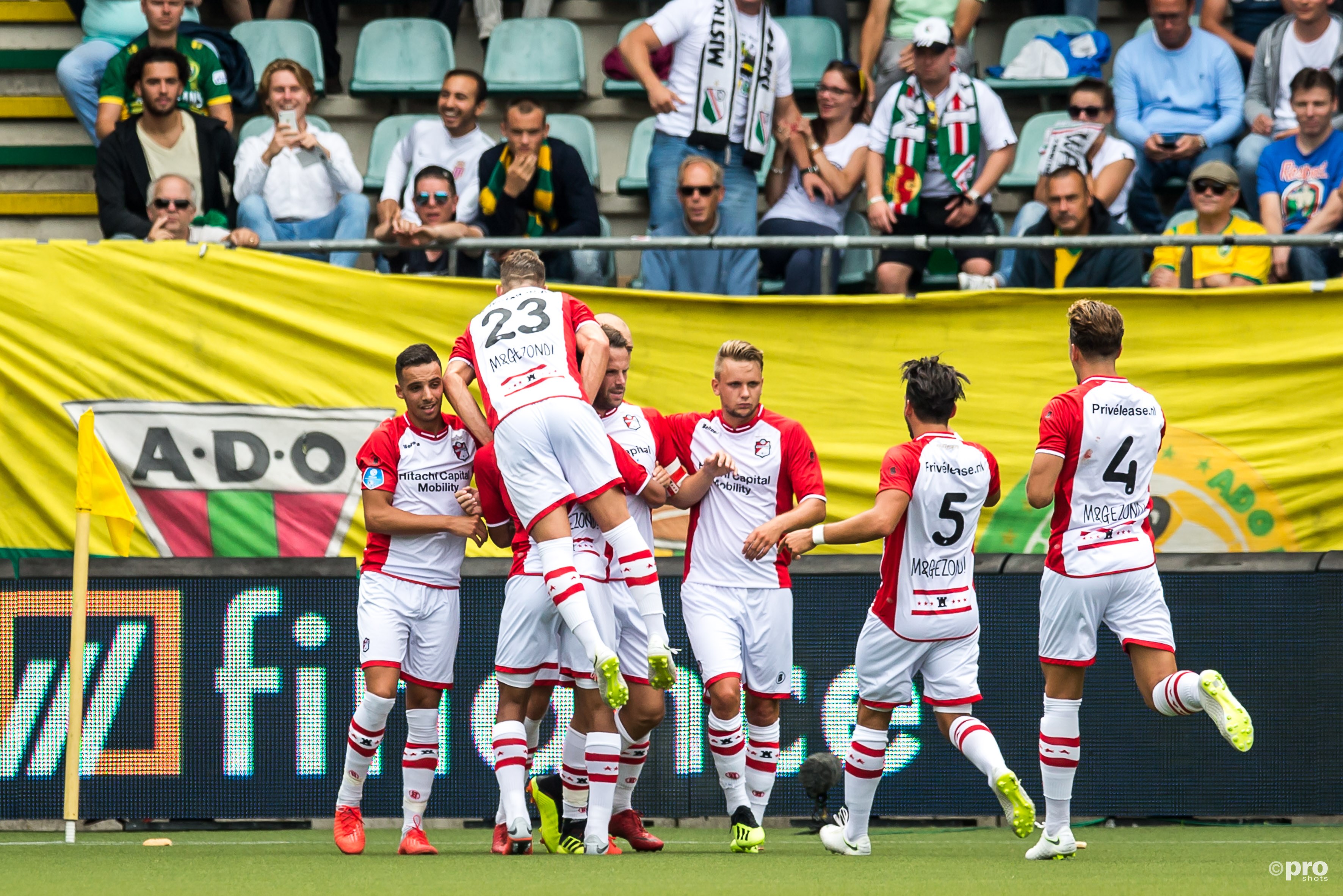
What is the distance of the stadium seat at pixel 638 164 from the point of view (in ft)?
39.9

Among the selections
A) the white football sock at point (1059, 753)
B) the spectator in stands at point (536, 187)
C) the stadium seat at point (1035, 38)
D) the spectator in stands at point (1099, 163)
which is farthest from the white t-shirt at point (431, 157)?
the white football sock at point (1059, 753)

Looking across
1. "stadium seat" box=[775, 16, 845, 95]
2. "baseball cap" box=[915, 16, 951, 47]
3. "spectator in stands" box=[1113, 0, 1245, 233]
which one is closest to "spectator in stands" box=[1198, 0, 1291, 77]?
"spectator in stands" box=[1113, 0, 1245, 233]

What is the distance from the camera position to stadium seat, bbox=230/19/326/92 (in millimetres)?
12953

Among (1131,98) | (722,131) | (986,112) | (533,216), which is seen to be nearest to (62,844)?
(533,216)

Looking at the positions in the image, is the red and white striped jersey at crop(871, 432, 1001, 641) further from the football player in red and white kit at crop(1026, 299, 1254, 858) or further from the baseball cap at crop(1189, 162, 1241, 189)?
the baseball cap at crop(1189, 162, 1241, 189)

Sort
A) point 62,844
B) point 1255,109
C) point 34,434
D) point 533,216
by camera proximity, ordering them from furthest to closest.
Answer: point 1255,109
point 533,216
point 34,434
point 62,844

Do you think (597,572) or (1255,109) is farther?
(1255,109)

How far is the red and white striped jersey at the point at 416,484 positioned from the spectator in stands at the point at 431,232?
6.85 feet

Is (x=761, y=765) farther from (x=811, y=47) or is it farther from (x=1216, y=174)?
(x=811, y=47)

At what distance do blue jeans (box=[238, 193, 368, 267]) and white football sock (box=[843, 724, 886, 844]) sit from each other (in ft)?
17.6

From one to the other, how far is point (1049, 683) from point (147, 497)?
5.12 metres

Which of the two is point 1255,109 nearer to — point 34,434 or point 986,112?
point 986,112

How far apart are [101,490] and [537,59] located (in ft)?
19.8

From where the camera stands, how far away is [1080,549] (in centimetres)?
679
